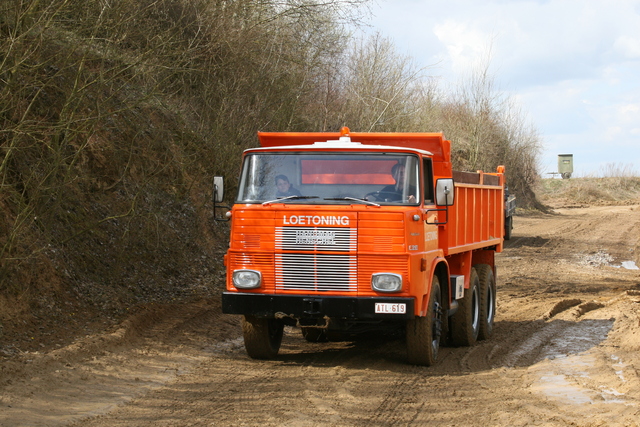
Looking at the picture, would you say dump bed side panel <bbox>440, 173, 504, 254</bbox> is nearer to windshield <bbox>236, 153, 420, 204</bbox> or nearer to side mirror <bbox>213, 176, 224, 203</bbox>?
windshield <bbox>236, 153, 420, 204</bbox>

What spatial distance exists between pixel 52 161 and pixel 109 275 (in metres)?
2.57

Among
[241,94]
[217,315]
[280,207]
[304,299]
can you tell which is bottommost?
[217,315]

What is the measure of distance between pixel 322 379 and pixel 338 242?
142cm

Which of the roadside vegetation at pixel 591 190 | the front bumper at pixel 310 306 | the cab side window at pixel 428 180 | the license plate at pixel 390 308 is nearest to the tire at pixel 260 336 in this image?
the front bumper at pixel 310 306

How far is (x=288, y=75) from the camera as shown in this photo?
62.5 feet

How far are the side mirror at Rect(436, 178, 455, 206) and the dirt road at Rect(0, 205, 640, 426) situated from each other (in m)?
1.89

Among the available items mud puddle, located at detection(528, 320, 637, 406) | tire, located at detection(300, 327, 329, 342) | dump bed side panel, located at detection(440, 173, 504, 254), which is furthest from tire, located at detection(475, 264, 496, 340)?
tire, located at detection(300, 327, 329, 342)

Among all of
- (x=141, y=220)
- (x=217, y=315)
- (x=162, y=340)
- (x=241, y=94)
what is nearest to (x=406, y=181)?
(x=162, y=340)

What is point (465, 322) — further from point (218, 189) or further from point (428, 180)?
point (218, 189)

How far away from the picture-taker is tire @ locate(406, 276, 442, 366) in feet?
26.3

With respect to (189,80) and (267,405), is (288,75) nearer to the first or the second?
(189,80)

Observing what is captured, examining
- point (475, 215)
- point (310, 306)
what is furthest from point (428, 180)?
point (475, 215)

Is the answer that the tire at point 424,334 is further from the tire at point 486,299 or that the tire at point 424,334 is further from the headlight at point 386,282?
the tire at point 486,299

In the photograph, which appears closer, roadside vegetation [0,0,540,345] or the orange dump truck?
the orange dump truck
